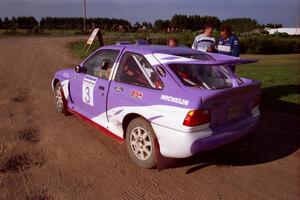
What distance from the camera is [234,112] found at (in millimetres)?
4074

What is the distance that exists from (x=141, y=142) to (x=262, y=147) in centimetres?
215

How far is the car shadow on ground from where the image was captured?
14.5 feet

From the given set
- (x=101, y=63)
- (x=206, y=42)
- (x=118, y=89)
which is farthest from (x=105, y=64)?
(x=206, y=42)

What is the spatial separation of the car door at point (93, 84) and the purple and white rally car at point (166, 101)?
2cm

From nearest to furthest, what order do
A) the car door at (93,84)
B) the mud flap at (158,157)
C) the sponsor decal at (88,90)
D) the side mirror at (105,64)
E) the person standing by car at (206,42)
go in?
the mud flap at (158,157), the car door at (93,84), the side mirror at (105,64), the sponsor decal at (88,90), the person standing by car at (206,42)

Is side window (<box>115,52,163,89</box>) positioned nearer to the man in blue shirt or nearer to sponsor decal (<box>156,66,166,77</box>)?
sponsor decal (<box>156,66,166,77</box>)

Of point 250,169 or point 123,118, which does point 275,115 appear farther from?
point 123,118

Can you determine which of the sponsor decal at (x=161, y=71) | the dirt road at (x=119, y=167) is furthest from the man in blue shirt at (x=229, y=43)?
the sponsor decal at (x=161, y=71)

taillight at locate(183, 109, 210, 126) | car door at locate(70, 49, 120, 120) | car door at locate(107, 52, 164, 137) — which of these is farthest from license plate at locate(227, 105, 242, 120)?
car door at locate(70, 49, 120, 120)

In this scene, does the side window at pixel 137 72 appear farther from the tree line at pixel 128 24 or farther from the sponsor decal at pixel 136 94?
the tree line at pixel 128 24

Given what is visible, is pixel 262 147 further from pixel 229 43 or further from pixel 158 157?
pixel 229 43

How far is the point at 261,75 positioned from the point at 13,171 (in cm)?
1029

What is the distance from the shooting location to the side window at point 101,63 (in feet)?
16.1

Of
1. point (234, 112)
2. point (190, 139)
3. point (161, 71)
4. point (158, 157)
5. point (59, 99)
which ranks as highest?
point (161, 71)
